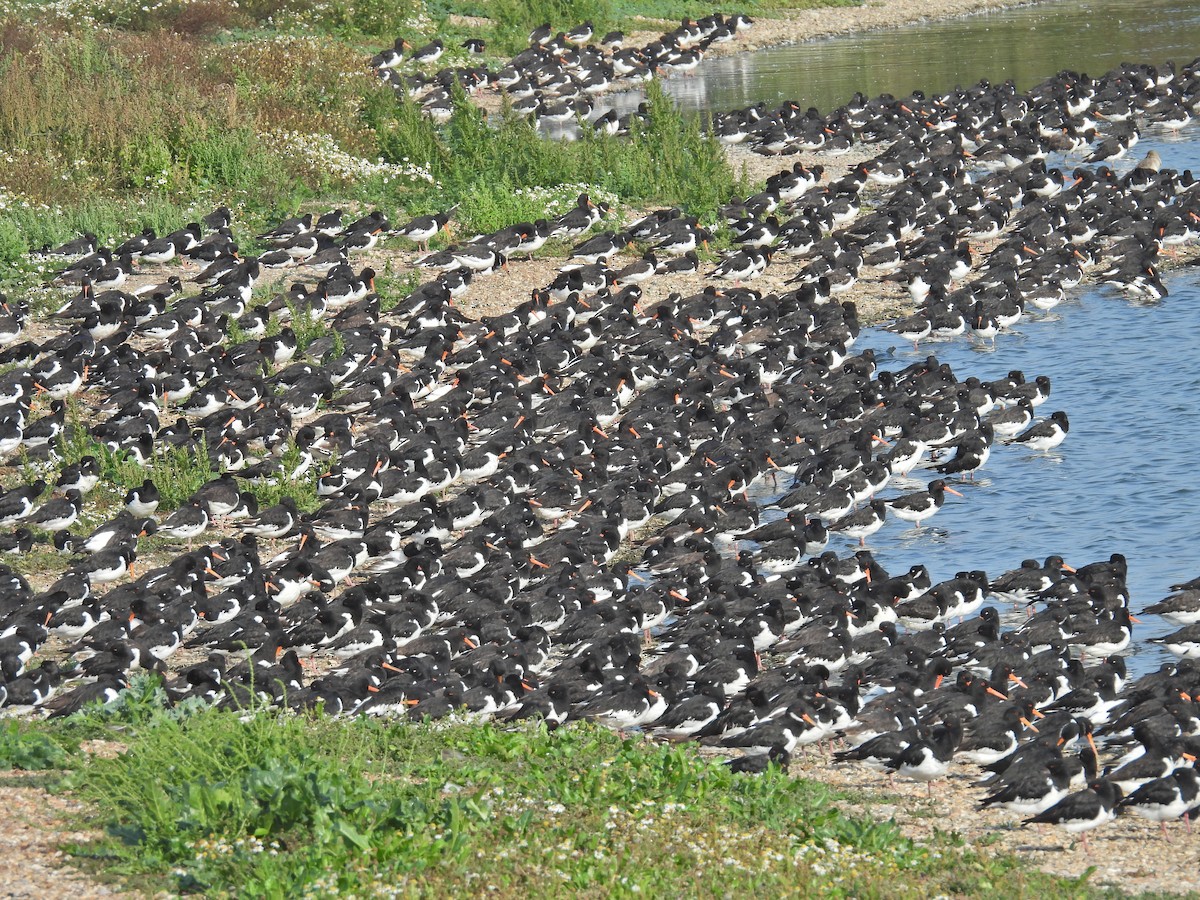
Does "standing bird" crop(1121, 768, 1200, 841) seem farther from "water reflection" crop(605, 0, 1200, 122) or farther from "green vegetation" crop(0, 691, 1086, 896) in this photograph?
"water reflection" crop(605, 0, 1200, 122)

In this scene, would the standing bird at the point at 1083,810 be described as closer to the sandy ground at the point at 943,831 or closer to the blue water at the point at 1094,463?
the sandy ground at the point at 943,831

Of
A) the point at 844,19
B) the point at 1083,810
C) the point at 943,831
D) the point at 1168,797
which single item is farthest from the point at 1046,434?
the point at 844,19

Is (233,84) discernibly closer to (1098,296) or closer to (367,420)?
(367,420)

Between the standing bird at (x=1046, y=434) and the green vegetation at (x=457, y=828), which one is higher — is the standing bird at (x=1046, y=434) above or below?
below

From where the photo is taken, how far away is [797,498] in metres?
23.5

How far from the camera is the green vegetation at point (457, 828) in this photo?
35.2 feet

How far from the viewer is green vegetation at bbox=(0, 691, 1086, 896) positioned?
1072 cm

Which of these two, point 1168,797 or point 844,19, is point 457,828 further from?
point 844,19

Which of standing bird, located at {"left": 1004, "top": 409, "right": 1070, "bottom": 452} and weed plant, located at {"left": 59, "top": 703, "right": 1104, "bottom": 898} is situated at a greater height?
weed plant, located at {"left": 59, "top": 703, "right": 1104, "bottom": 898}

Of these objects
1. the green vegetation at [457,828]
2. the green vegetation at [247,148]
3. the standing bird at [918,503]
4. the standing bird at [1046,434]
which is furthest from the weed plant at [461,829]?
the green vegetation at [247,148]

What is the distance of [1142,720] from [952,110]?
32.2 metres

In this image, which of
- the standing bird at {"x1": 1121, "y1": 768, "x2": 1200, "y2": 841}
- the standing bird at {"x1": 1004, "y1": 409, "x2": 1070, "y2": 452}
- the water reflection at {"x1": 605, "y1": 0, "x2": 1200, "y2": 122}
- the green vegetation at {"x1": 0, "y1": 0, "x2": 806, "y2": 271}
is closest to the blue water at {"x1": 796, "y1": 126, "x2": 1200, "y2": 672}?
the standing bird at {"x1": 1004, "y1": 409, "x2": 1070, "y2": 452}

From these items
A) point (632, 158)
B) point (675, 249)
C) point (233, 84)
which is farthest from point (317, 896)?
point (233, 84)

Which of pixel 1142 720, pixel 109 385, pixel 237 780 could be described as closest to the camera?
pixel 237 780
